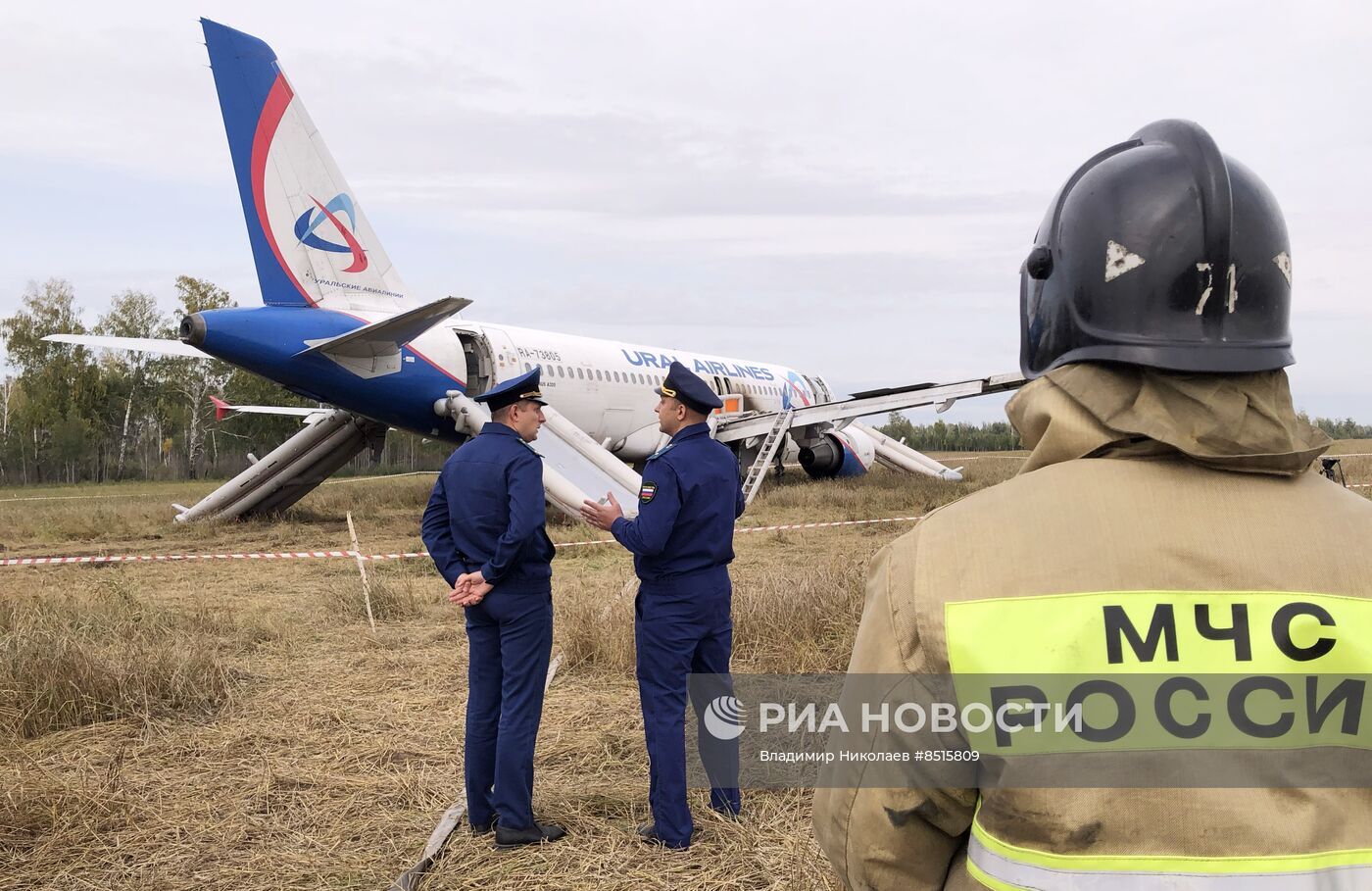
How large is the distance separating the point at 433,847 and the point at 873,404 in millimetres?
14245

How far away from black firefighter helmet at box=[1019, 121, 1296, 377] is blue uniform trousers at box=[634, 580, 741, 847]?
288cm

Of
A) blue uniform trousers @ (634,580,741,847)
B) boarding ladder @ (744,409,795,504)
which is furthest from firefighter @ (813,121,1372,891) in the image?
boarding ladder @ (744,409,795,504)

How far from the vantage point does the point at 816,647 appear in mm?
6445

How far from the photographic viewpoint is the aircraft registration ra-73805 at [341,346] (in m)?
12.8

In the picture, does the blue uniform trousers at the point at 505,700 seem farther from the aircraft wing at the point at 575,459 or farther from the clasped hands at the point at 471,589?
the aircraft wing at the point at 575,459

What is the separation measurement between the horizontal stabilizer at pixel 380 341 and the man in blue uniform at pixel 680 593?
25.8ft

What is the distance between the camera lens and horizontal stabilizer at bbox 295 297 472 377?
1234cm

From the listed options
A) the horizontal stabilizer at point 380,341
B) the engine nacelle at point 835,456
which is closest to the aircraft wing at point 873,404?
the engine nacelle at point 835,456

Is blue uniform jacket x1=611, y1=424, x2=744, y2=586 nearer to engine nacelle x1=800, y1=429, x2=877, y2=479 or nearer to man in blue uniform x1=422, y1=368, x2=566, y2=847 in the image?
man in blue uniform x1=422, y1=368, x2=566, y2=847

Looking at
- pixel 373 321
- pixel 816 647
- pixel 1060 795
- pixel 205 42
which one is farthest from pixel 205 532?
pixel 1060 795

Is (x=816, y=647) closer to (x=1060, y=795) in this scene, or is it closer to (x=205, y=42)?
(x=1060, y=795)

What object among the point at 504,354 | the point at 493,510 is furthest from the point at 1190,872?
the point at 504,354

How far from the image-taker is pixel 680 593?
4246 millimetres

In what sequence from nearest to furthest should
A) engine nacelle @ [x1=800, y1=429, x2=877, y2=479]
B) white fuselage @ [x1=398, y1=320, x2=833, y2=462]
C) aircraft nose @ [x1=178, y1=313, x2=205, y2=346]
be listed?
1. aircraft nose @ [x1=178, y1=313, x2=205, y2=346]
2. white fuselage @ [x1=398, y1=320, x2=833, y2=462]
3. engine nacelle @ [x1=800, y1=429, x2=877, y2=479]
